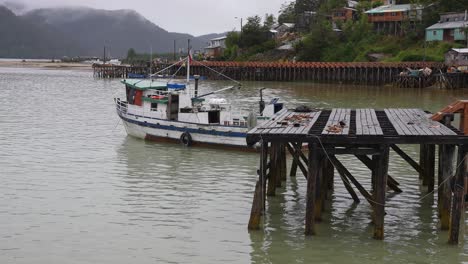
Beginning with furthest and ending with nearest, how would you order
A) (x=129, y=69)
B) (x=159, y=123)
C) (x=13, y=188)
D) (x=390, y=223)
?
(x=129, y=69) → (x=159, y=123) → (x=13, y=188) → (x=390, y=223)

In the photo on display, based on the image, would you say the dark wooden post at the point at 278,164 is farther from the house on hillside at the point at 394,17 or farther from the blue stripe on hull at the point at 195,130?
the house on hillside at the point at 394,17

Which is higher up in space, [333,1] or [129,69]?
[333,1]

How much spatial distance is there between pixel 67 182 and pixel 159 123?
10.7m

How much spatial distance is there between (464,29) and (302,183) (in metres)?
75.2

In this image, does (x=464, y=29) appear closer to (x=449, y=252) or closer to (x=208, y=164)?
(x=208, y=164)

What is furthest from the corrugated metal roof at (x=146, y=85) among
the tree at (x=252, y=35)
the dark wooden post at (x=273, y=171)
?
the tree at (x=252, y=35)

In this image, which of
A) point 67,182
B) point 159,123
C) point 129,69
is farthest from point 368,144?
point 129,69

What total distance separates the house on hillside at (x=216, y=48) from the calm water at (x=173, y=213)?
380 feet

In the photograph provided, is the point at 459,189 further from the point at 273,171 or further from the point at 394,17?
the point at 394,17

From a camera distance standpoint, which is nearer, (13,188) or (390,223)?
(390,223)

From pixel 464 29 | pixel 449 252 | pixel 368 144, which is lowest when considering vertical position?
pixel 449 252

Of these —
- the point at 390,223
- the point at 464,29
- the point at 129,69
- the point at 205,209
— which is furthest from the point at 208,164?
the point at 129,69

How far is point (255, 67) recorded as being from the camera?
111m

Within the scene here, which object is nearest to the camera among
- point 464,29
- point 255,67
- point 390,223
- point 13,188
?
point 390,223
